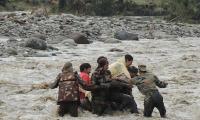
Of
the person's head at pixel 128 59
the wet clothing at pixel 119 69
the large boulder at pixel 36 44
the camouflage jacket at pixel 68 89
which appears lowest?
the large boulder at pixel 36 44

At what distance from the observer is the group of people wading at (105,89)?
10312 mm

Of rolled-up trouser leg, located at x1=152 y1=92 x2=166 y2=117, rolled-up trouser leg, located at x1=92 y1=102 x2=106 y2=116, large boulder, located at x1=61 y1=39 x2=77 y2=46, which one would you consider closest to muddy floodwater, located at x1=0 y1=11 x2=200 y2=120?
rolled-up trouser leg, located at x1=92 y1=102 x2=106 y2=116

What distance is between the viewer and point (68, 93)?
10297 mm

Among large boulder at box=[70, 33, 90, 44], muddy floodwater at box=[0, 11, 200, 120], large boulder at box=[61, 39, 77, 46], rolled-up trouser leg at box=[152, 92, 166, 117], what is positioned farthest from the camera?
large boulder at box=[70, 33, 90, 44]

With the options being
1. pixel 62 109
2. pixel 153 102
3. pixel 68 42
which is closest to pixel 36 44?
pixel 68 42

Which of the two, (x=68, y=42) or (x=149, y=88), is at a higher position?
(x=149, y=88)

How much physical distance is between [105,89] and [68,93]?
0.73 m

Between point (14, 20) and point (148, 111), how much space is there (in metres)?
24.9

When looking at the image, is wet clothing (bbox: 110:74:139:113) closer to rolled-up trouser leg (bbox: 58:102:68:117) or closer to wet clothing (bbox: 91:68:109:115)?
wet clothing (bbox: 91:68:109:115)

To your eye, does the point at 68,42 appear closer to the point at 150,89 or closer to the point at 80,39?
the point at 80,39

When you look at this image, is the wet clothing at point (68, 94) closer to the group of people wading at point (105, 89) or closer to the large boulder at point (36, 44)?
the group of people wading at point (105, 89)

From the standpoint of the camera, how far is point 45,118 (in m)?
10.4

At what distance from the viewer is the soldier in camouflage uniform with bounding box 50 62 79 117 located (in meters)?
10.3

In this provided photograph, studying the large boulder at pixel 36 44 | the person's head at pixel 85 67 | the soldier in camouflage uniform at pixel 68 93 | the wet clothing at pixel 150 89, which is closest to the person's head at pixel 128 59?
the wet clothing at pixel 150 89
